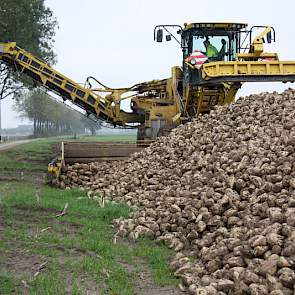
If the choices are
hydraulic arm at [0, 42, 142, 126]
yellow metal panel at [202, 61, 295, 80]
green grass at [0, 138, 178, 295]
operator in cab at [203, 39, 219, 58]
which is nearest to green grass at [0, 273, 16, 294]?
green grass at [0, 138, 178, 295]

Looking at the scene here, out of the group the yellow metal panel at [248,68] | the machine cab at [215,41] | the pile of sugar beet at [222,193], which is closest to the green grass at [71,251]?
the pile of sugar beet at [222,193]

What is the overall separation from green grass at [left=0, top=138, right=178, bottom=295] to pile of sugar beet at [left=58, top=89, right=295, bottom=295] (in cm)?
33

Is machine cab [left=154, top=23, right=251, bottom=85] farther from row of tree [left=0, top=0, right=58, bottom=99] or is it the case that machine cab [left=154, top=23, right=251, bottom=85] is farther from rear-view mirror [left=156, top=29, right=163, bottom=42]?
row of tree [left=0, top=0, right=58, bottom=99]

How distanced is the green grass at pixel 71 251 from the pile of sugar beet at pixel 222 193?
13.1 inches

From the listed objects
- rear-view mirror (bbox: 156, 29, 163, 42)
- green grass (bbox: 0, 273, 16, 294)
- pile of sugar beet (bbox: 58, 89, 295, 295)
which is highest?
rear-view mirror (bbox: 156, 29, 163, 42)

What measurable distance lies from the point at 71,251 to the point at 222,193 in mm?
2243

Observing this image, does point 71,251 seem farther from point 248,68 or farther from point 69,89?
point 69,89

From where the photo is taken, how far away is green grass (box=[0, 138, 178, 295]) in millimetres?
5262

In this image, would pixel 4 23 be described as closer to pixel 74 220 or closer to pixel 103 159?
pixel 103 159

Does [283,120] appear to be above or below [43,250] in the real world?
above

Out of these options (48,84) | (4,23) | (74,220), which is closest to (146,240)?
(74,220)

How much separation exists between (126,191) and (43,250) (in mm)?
3727

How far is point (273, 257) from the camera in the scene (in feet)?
15.8

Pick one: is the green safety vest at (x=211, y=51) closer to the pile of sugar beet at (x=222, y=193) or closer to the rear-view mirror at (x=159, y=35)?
the rear-view mirror at (x=159, y=35)
